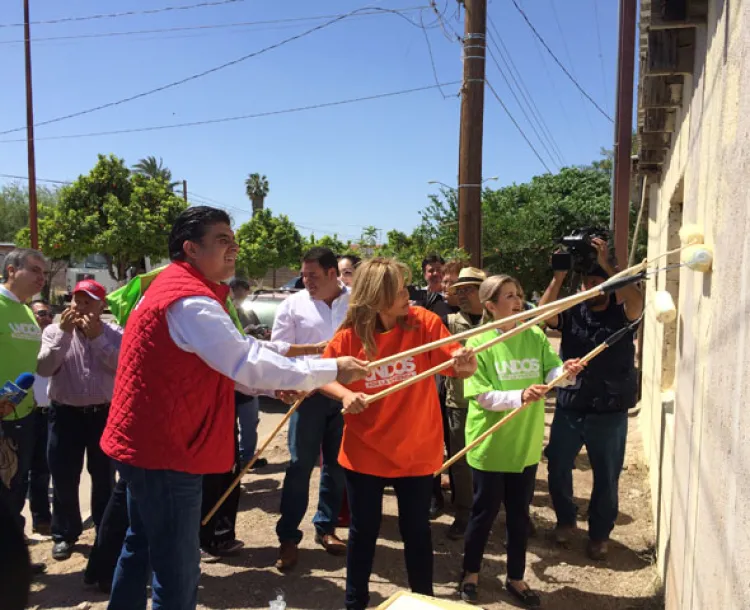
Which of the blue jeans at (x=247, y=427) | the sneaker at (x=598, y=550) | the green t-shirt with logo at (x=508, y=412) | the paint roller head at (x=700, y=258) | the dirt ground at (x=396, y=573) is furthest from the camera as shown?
the blue jeans at (x=247, y=427)

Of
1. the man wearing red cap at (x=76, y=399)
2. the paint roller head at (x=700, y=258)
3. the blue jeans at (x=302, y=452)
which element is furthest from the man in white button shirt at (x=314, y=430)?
the paint roller head at (x=700, y=258)

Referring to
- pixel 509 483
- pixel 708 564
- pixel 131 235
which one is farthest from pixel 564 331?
pixel 131 235

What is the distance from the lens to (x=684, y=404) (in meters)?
3.25

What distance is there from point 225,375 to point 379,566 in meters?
2.22

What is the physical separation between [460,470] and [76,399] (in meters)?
2.76

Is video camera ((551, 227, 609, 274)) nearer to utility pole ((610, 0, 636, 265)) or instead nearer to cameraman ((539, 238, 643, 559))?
cameraman ((539, 238, 643, 559))

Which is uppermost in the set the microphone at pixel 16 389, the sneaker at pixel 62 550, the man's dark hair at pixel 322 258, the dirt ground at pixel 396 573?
the man's dark hair at pixel 322 258

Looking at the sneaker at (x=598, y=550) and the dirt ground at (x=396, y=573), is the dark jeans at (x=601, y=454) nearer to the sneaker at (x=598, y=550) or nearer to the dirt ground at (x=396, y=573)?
the sneaker at (x=598, y=550)

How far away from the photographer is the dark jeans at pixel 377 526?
3262 mm

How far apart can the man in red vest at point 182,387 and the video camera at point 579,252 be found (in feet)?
6.13

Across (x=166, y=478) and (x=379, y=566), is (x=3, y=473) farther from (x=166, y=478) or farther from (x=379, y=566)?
(x=379, y=566)

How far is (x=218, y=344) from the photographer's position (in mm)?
2602

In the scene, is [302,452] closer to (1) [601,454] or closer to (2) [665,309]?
(1) [601,454]

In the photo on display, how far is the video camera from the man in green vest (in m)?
3.40
